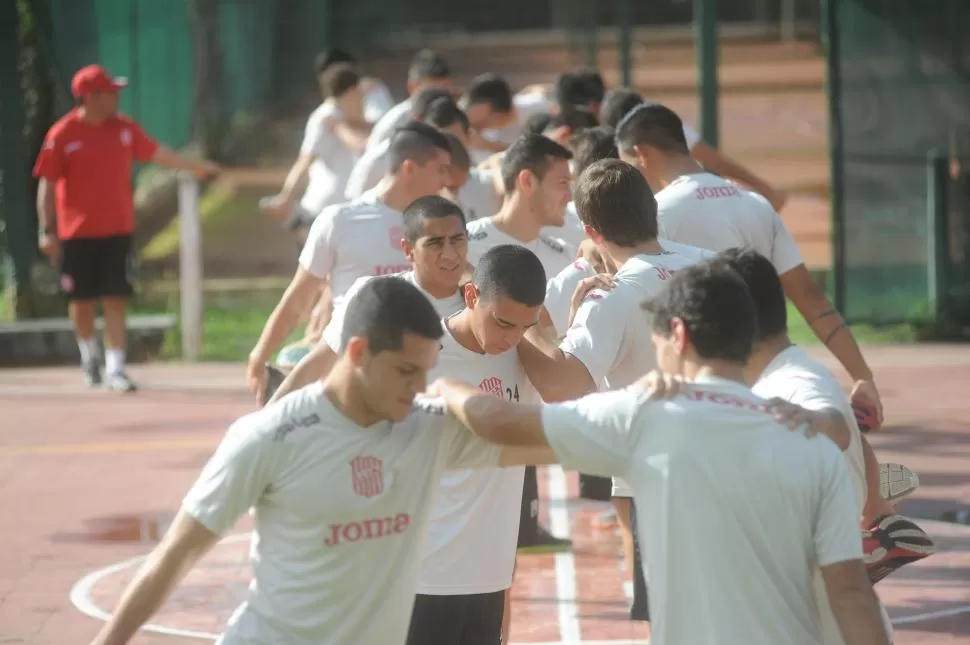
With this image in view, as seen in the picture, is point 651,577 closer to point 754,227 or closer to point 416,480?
point 416,480

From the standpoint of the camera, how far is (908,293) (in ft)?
52.8

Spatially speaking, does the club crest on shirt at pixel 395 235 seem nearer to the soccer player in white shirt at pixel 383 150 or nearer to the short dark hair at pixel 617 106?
the soccer player in white shirt at pixel 383 150

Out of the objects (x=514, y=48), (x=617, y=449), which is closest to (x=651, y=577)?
(x=617, y=449)

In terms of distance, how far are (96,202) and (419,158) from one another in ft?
21.0

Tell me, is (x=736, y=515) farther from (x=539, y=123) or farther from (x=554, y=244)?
(x=539, y=123)

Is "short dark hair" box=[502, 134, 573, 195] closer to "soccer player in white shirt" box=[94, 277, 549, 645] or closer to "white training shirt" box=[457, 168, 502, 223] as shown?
"white training shirt" box=[457, 168, 502, 223]

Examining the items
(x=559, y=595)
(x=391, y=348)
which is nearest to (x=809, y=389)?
(x=391, y=348)

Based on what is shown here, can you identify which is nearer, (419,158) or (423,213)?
(423,213)

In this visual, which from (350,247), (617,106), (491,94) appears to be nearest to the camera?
(350,247)

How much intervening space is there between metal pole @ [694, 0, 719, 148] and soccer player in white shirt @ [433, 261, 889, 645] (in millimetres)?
12122

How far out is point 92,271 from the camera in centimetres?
1423

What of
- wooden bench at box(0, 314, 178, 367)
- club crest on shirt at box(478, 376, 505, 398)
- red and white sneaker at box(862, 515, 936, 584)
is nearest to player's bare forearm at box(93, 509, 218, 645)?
club crest on shirt at box(478, 376, 505, 398)

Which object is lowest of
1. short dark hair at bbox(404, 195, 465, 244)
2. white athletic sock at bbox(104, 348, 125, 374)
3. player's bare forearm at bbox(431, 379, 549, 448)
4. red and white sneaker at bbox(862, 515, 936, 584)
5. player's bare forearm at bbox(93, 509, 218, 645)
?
white athletic sock at bbox(104, 348, 125, 374)

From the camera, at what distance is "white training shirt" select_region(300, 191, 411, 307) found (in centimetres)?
834
